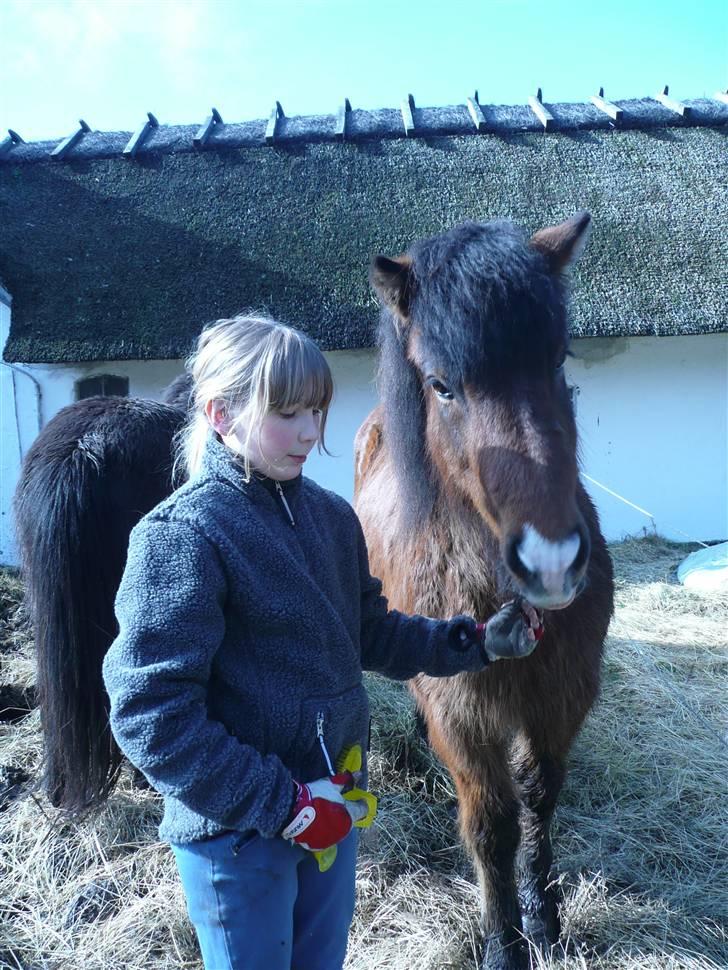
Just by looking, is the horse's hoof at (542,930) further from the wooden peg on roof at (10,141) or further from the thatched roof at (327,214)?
the wooden peg on roof at (10,141)

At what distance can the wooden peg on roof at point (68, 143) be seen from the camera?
953 cm

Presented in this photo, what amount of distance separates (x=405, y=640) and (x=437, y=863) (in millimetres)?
1328

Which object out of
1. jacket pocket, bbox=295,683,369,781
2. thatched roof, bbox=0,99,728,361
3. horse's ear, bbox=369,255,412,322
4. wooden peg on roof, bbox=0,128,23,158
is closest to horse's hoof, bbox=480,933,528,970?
jacket pocket, bbox=295,683,369,781

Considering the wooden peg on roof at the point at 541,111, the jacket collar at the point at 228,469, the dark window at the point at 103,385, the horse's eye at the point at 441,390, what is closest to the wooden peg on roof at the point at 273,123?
the wooden peg on roof at the point at 541,111

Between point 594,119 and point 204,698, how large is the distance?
422 inches

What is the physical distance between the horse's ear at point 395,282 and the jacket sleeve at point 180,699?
3.15ft

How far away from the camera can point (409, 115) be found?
995cm

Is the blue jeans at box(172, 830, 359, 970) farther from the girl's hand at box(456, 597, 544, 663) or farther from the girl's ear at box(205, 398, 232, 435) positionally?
the girl's ear at box(205, 398, 232, 435)

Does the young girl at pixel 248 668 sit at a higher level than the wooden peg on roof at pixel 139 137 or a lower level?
lower

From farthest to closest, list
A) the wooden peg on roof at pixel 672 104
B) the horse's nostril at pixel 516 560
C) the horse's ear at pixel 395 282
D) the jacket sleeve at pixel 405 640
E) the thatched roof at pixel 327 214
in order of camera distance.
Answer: the wooden peg on roof at pixel 672 104 → the thatched roof at pixel 327 214 → the horse's ear at pixel 395 282 → the jacket sleeve at pixel 405 640 → the horse's nostril at pixel 516 560

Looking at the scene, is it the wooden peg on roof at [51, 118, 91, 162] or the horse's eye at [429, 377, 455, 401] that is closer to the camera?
the horse's eye at [429, 377, 455, 401]

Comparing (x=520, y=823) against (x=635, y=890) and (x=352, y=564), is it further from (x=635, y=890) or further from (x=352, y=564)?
(x=352, y=564)

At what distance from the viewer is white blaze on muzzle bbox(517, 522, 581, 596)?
47.9 inches

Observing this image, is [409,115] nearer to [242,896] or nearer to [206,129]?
[206,129]
